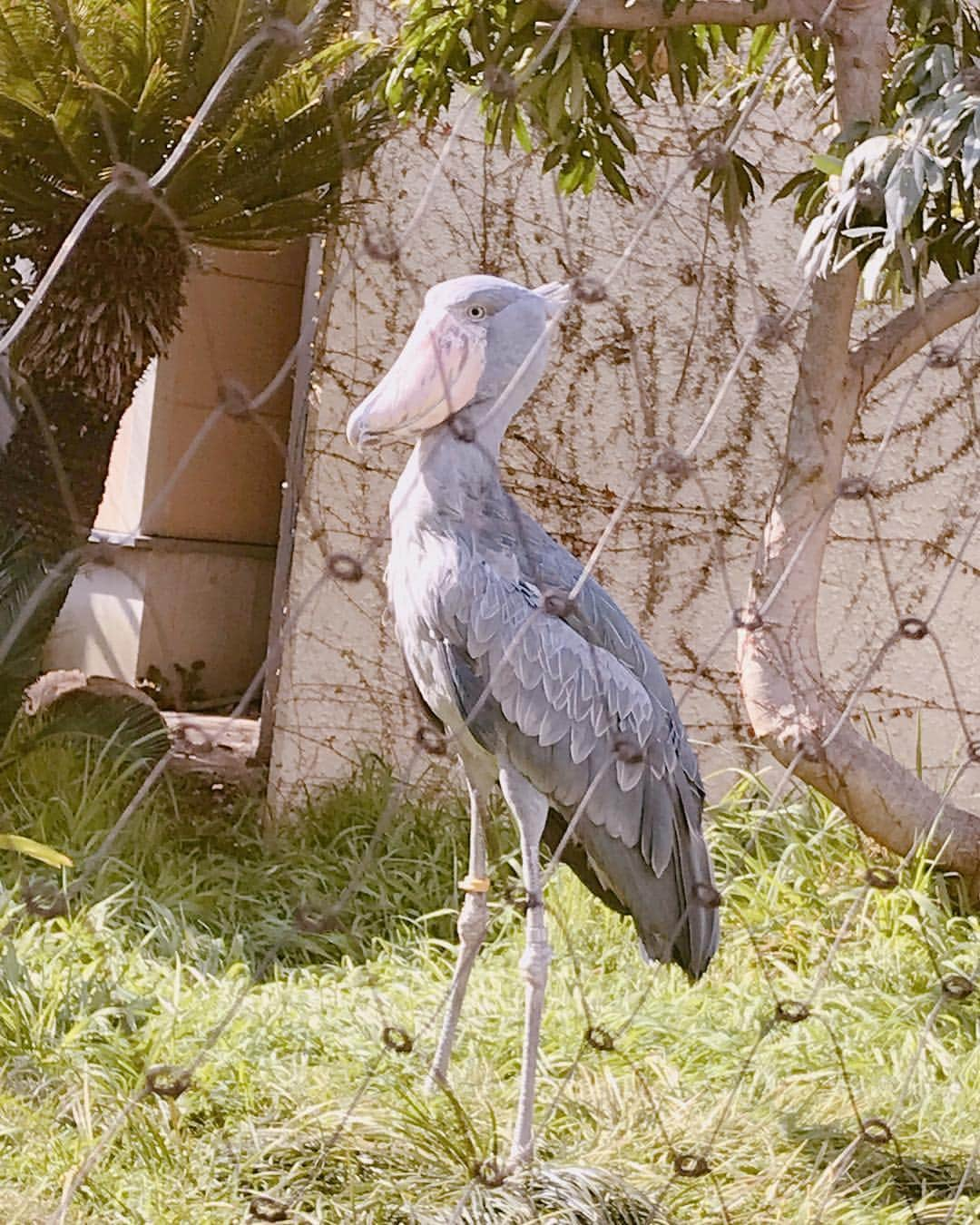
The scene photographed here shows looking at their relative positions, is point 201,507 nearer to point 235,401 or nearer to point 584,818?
point 584,818

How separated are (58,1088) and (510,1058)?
2.00 feet

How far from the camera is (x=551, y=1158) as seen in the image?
1795mm

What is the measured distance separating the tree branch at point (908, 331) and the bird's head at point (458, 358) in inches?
31.0

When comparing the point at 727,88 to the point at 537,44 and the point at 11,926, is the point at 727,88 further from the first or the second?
the point at 11,926

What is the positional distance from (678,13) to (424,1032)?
4.75 feet

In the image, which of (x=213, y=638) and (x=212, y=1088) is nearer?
(x=212, y=1088)

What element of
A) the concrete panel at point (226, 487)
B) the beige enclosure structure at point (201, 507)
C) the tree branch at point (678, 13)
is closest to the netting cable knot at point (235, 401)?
the tree branch at point (678, 13)

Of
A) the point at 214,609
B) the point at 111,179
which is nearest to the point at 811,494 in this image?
the point at 111,179

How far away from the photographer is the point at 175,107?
2461 millimetres

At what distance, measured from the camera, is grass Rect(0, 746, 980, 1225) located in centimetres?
173

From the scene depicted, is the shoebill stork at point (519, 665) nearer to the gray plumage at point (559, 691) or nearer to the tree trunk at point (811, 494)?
the gray plumage at point (559, 691)

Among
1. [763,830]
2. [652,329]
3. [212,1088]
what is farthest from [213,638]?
[212,1088]

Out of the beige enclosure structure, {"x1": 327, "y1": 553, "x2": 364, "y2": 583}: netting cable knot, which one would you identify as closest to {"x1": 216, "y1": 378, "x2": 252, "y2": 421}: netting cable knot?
{"x1": 327, "y1": 553, "x2": 364, "y2": 583}: netting cable knot

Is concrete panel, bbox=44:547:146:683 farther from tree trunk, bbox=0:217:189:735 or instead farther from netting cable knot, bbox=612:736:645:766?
netting cable knot, bbox=612:736:645:766
